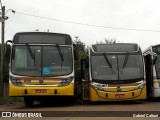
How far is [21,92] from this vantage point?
18.9 m

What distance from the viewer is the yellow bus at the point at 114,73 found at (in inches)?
791

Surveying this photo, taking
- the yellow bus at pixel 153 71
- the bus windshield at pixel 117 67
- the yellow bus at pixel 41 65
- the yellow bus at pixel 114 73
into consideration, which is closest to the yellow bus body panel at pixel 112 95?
the yellow bus at pixel 114 73

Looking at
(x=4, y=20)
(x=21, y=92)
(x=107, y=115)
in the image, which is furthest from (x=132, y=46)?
(x=4, y=20)

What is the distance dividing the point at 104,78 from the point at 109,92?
696mm

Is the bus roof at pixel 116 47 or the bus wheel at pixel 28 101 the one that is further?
the bus roof at pixel 116 47

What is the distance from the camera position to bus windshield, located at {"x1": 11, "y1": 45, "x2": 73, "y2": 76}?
1934 cm

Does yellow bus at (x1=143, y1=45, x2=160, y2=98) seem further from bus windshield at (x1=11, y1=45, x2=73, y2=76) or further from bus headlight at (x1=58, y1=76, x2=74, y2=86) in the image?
bus headlight at (x1=58, y1=76, x2=74, y2=86)

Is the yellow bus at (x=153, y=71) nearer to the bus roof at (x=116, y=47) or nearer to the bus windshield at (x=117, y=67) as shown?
the bus roof at (x=116, y=47)

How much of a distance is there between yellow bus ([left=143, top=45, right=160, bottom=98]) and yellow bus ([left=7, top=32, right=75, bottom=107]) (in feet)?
14.7

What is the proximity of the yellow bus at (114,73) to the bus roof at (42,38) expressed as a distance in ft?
5.19

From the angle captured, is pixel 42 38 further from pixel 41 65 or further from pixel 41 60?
pixel 41 65

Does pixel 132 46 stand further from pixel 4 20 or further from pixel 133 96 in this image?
pixel 4 20

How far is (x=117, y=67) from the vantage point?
68.0 feet

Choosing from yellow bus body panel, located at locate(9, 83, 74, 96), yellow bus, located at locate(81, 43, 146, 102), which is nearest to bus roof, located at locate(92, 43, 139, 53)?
yellow bus, located at locate(81, 43, 146, 102)
